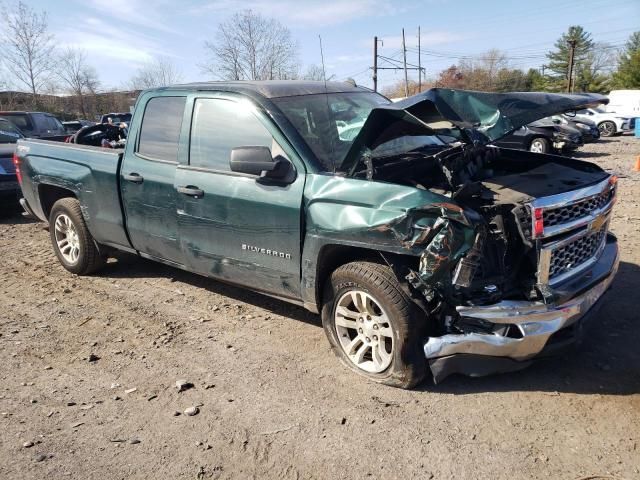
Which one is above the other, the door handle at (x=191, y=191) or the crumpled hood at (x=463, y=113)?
the crumpled hood at (x=463, y=113)

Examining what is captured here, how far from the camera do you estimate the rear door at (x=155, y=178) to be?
4355 millimetres

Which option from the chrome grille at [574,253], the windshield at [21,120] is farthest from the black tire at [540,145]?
the windshield at [21,120]

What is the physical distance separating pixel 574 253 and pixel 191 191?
281cm

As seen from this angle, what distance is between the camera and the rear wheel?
23320 millimetres

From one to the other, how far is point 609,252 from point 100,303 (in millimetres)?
4475

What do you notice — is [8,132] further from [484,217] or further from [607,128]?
[607,128]

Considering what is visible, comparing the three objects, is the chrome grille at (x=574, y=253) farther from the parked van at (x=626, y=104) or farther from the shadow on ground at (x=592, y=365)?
the parked van at (x=626, y=104)

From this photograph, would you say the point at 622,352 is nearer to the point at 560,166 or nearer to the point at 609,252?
the point at 609,252

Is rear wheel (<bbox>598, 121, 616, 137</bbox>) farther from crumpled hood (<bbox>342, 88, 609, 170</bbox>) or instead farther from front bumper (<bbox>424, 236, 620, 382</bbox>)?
front bumper (<bbox>424, 236, 620, 382</bbox>)

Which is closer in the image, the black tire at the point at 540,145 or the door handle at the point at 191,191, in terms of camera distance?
the door handle at the point at 191,191

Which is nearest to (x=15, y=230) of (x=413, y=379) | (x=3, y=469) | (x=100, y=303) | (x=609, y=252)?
(x=100, y=303)

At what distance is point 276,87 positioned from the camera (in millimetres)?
4156

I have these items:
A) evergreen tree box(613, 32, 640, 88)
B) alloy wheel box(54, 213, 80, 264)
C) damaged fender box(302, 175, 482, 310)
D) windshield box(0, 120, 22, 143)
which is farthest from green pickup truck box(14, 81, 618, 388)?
evergreen tree box(613, 32, 640, 88)

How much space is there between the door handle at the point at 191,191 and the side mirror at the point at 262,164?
601 mm
